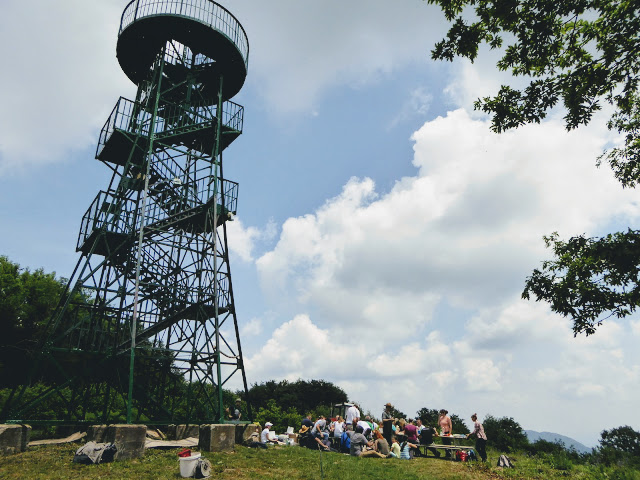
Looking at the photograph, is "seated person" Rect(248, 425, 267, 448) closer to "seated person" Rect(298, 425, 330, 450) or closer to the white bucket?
"seated person" Rect(298, 425, 330, 450)

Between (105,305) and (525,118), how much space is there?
17014 millimetres

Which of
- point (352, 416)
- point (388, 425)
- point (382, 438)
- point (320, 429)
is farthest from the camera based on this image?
point (352, 416)

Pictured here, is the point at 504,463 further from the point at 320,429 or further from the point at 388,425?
the point at 320,429

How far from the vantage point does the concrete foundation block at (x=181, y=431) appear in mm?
16442

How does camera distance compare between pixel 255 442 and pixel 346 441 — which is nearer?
pixel 255 442

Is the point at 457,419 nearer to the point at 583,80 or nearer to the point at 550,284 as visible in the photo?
the point at 550,284

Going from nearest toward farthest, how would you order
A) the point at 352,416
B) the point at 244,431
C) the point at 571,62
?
1. the point at 571,62
2. the point at 244,431
3. the point at 352,416

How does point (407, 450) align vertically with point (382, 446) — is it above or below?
below

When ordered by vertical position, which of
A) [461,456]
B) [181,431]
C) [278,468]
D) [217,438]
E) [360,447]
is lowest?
[461,456]

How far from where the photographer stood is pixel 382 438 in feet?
47.8

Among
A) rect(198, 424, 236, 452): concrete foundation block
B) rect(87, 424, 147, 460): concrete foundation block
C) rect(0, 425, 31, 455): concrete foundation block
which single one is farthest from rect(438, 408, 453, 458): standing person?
rect(0, 425, 31, 455): concrete foundation block

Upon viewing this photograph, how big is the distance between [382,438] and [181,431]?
772 cm

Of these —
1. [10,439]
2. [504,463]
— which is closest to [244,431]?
[10,439]

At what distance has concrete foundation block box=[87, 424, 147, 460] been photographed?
1184 cm
